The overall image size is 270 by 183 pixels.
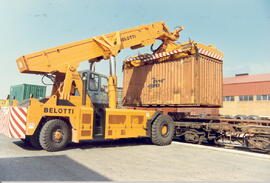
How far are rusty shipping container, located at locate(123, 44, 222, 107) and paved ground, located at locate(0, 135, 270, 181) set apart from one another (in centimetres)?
329

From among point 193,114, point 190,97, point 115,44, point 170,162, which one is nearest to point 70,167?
point 170,162

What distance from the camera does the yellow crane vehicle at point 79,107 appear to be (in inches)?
276

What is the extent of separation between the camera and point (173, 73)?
10.7 metres

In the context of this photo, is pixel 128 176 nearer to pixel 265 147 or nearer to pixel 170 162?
pixel 170 162

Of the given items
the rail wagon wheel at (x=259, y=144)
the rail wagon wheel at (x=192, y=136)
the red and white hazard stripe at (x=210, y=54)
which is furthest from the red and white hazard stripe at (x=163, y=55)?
the rail wagon wheel at (x=259, y=144)

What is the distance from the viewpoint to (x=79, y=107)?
7633 millimetres

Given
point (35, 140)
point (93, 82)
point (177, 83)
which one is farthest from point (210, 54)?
point (35, 140)

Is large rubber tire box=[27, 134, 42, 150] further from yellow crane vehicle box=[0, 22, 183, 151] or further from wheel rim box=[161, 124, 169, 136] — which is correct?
wheel rim box=[161, 124, 169, 136]

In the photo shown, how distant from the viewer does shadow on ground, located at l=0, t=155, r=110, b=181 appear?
14.6 feet

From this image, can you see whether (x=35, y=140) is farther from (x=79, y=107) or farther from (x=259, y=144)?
(x=259, y=144)

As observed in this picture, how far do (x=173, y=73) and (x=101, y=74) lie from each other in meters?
3.64

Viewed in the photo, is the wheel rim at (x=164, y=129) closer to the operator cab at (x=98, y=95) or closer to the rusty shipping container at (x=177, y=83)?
the rusty shipping container at (x=177, y=83)

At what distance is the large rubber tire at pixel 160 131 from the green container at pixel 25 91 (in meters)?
10.7

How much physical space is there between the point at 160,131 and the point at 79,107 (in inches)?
148
